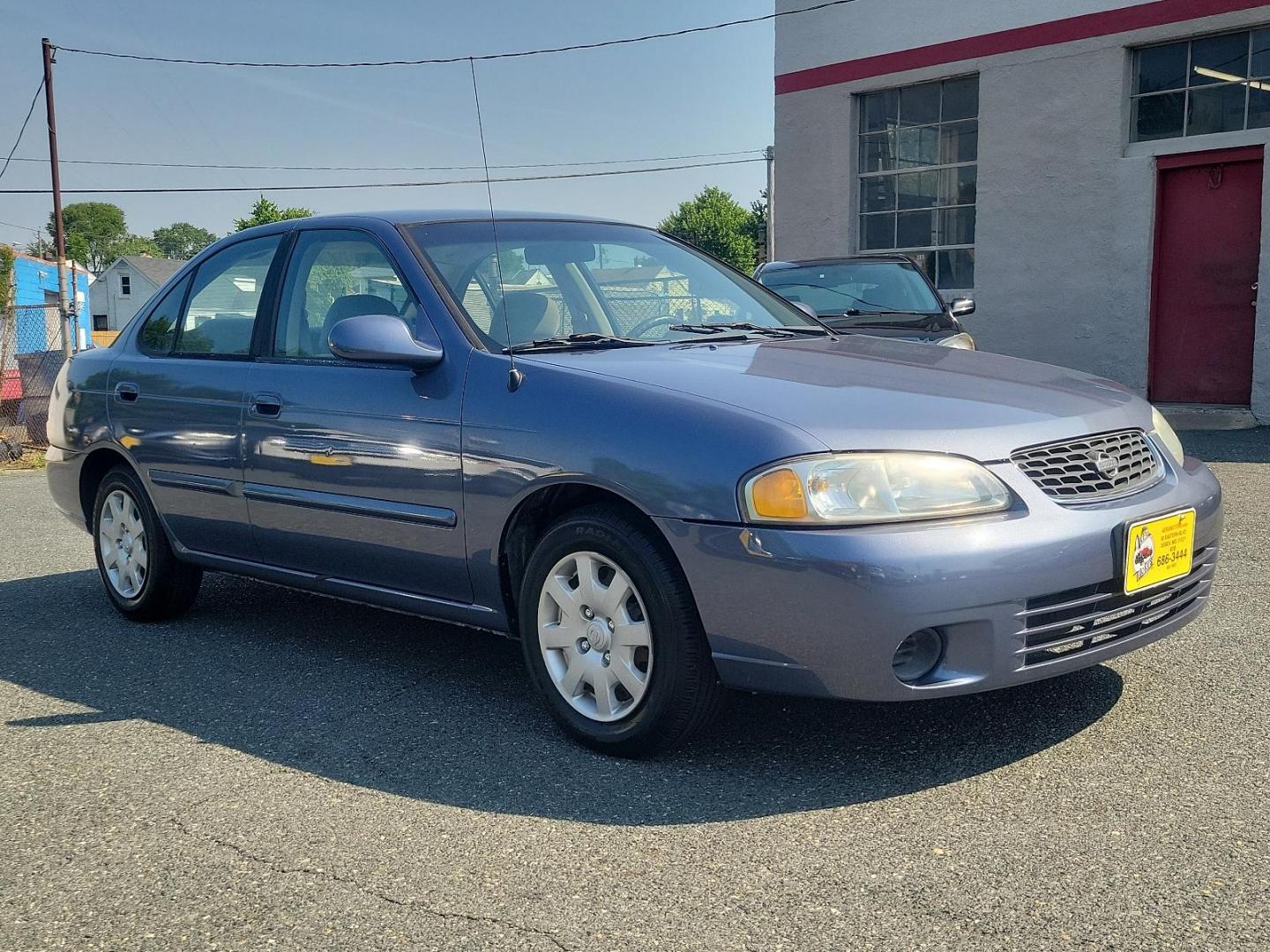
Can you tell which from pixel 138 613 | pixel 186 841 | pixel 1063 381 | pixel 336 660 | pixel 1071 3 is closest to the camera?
pixel 186 841

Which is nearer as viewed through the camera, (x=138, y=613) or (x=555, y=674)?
(x=555, y=674)

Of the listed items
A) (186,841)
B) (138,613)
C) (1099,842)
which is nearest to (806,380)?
(1099,842)

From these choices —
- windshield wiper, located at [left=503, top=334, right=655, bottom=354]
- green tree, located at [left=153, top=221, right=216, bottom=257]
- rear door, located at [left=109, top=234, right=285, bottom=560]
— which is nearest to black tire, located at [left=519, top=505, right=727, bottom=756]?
windshield wiper, located at [left=503, top=334, right=655, bottom=354]

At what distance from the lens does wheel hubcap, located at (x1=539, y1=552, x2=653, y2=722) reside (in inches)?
138

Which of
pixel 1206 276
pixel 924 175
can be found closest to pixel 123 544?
pixel 1206 276

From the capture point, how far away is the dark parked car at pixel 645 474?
3.17m

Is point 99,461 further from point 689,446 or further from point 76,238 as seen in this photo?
point 76,238

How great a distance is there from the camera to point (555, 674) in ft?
12.2

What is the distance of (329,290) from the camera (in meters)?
4.65

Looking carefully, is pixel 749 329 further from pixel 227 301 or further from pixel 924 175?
pixel 924 175

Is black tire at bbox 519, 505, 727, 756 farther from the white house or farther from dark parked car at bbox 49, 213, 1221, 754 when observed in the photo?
the white house

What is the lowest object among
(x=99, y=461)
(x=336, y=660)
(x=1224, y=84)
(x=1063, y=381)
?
(x=336, y=660)

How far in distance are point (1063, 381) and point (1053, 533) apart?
91 centimetres

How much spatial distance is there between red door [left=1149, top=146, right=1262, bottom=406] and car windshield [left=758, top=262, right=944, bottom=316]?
12.8 feet
